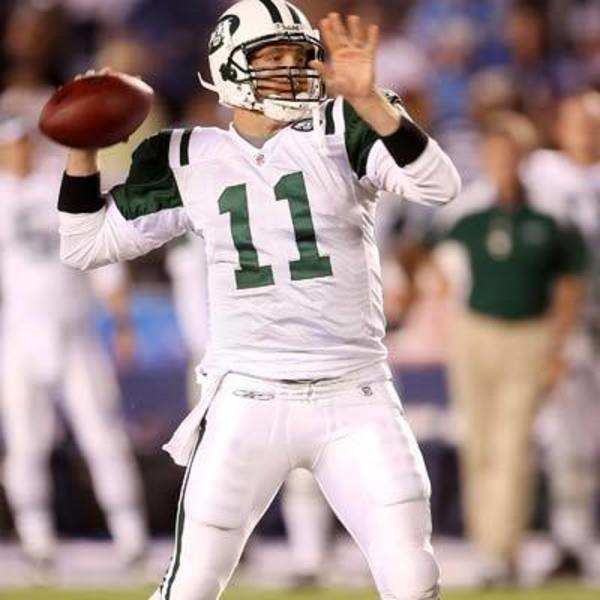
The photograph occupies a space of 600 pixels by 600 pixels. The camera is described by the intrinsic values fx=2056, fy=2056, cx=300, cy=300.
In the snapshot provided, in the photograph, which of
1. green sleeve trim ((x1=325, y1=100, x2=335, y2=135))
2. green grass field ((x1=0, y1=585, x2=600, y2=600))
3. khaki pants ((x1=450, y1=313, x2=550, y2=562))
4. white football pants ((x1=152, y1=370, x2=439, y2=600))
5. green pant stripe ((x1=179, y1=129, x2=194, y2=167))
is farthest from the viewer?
khaki pants ((x1=450, y1=313, x2=550, y2=562))

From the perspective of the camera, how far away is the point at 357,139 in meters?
4.05

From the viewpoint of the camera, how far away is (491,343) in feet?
22.6

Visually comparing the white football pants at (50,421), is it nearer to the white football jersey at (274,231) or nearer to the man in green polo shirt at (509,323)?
the man in green polo shirt at (509,323)

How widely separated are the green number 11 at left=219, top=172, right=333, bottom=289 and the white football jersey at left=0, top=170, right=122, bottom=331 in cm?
323

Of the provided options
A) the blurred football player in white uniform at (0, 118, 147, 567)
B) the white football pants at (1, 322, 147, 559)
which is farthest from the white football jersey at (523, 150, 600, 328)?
the white football pants at (1, 322, 147, 559)

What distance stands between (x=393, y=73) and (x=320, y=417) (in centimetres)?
430

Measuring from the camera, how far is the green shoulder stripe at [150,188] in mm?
4230

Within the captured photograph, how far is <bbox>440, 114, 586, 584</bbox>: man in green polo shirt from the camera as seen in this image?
22.4 feet

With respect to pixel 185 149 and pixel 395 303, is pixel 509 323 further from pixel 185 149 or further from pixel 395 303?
pixel 185 149

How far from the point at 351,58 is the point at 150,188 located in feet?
1.88

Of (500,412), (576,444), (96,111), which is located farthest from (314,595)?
(96,111)

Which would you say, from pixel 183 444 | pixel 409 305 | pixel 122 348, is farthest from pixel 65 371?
pixel 183 444

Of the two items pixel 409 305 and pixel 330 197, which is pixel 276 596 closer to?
pixel 409 305

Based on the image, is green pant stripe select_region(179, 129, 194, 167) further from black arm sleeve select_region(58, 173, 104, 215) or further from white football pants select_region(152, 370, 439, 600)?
white football pants select_region(152, 370, 439, 600)
